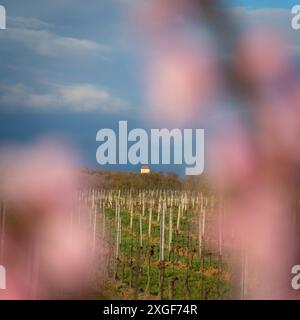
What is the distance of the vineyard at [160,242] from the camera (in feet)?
4.96

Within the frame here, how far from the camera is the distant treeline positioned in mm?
1499

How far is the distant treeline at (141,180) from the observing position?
1499 millimetres

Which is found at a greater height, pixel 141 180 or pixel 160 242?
pixel 141 180

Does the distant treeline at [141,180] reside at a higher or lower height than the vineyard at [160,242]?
higher

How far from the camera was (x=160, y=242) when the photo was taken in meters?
1.54

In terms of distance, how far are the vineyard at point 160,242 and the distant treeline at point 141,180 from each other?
0.02m

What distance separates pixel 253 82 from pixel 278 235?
44cm

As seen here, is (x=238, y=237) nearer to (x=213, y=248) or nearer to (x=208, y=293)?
(x=213, y=248)

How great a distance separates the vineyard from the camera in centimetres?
151

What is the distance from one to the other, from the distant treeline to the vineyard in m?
0.02

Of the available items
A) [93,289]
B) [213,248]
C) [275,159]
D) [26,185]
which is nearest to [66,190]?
[26,185]

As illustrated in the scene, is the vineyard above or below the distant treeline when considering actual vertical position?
below

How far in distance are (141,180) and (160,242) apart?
0.63 feet

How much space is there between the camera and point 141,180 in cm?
151
